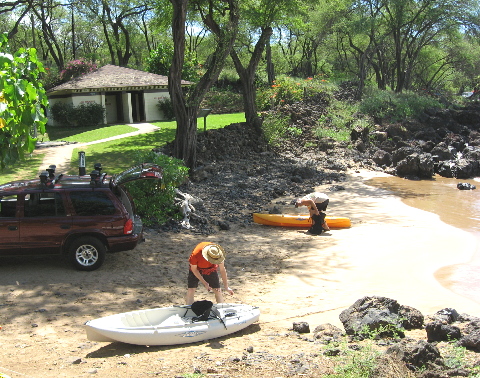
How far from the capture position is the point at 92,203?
423 inches

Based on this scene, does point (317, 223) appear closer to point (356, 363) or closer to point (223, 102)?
point (356, 363)

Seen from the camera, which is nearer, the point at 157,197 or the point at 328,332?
the point at 328,332

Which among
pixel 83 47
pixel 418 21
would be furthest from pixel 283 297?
pixel 83 47

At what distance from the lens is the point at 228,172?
71.5ft

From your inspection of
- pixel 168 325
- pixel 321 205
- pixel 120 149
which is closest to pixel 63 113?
pixel 120 149

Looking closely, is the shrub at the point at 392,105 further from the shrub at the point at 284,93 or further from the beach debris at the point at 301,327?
the beach debris at the point at 301,327

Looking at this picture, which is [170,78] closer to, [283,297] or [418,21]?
[283,297]

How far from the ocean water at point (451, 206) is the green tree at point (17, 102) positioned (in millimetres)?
8744

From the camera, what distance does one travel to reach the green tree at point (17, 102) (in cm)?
423

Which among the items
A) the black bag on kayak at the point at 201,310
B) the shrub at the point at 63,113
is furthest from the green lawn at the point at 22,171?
the shrub at the point at 63,113

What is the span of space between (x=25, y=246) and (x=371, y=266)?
728 centimetres

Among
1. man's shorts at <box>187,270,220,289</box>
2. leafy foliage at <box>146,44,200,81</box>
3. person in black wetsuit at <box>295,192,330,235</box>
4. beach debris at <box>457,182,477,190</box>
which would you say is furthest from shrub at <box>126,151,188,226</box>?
leafy foliage at <box>146,44,200,81</box>

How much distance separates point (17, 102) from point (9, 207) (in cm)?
689

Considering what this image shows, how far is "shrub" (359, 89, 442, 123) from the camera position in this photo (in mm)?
33344
